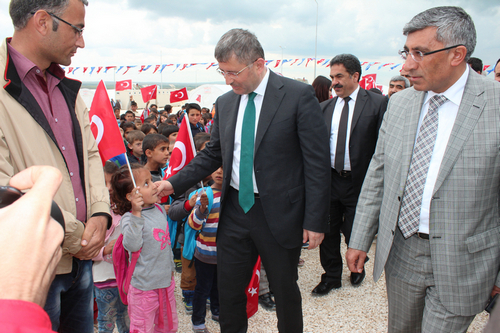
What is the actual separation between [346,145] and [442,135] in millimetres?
1704

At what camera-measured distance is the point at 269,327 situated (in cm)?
298

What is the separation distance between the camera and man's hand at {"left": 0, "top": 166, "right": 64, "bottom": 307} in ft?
1.78

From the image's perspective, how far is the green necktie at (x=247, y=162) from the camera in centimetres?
220

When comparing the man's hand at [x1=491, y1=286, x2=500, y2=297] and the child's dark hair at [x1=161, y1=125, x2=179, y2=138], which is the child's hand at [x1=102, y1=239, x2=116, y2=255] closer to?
the man's hand at [x1=491, y1=286, x2=500, y2=297]

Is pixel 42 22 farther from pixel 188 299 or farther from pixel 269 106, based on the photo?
pixel 188 299

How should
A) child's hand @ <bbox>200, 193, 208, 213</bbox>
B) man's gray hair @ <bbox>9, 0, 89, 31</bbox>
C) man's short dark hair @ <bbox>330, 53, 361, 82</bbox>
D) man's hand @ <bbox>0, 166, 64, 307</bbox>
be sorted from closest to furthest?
man's hand @ <bbox>0, 166, 64, 307</bbox>
man's gray hair @ <bbox>9, 0, 89, 31</bbox>
child's hand @ <bbox>200, 193, 208, 213</bbox>
man's short dark hair @ <bbox>330, 53, 361, 82</bbox>

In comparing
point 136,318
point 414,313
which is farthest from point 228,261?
point 414,313

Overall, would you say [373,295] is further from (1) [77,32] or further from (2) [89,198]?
(1) [77,32]

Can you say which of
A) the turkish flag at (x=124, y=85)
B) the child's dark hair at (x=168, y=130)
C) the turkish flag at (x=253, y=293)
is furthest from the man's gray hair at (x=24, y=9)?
the turkish flag at (x=124, y=85)

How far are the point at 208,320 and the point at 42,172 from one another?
9.39 ft

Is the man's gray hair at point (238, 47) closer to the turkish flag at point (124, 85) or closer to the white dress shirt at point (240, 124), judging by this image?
the white dress shirt at point (240, 124)

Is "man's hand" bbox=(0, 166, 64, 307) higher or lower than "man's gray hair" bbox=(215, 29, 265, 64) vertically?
lower

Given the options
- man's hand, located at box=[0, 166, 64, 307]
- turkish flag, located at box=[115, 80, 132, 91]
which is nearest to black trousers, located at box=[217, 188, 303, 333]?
man's hand, located at box=[0, 166, 64, 307]

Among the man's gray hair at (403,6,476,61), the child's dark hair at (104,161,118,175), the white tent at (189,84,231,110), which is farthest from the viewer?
the white tent at (189,84,231,110)
